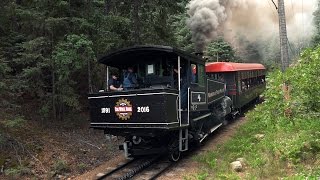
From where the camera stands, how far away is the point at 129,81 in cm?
1106

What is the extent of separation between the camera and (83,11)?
13.6 metres

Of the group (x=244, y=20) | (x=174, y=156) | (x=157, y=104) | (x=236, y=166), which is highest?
(x=244, y=20)

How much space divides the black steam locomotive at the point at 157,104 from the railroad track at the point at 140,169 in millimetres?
347

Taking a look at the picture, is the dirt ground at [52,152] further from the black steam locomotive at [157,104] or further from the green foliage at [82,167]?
the black steam locomotive at [157,104]

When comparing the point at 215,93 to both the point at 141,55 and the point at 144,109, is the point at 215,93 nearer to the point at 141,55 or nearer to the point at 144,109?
the point at 141,55

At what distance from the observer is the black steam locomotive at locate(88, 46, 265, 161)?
9.73 meters

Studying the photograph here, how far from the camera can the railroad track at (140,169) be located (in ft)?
32.0

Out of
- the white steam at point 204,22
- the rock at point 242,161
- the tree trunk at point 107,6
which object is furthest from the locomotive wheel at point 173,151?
the white steam at point 204,22

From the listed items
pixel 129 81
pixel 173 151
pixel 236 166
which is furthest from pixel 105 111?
pixel 236 166

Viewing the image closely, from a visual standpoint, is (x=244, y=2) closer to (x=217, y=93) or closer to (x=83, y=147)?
(x=217, y=93)

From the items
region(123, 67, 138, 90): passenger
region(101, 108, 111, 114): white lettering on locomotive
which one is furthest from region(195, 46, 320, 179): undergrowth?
region(101, 108, 111, 114): white lettering on locomotive

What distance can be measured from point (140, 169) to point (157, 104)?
1.97 meters

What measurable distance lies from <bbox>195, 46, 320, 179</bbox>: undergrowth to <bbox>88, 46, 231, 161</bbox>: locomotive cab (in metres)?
1.26

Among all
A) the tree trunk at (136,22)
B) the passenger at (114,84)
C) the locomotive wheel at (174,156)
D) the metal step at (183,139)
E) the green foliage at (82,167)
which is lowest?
the green foliage at (82,167)
